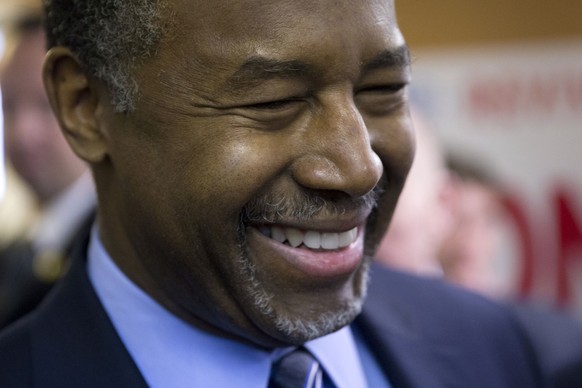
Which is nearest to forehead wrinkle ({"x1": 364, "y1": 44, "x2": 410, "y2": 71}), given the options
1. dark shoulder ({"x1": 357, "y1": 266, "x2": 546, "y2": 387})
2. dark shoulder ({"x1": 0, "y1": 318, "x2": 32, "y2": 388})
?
dark shoulder ({"x1": 357, "y1": 266, "x2": 546, "y2": 387})

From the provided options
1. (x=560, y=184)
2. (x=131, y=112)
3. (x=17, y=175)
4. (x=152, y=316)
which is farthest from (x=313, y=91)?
(x=560, y=184)

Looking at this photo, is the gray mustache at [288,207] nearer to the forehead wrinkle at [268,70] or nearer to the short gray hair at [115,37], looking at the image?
the forehead wrinkle at [268,70]

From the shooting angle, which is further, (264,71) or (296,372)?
(296,372)

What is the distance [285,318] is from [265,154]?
325 mm

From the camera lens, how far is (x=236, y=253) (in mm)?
1836

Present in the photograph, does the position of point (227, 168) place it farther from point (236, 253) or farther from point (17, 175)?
point (17, 175)

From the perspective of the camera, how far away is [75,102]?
204 centimetres

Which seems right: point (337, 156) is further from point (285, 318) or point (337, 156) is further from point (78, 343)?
point (78, 343)

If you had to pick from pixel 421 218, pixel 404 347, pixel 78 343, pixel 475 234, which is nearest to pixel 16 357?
pixel 78 343

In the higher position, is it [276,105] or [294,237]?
[276,105]

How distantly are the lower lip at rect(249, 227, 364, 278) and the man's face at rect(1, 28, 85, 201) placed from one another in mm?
2530

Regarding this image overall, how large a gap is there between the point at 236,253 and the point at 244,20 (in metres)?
0.44

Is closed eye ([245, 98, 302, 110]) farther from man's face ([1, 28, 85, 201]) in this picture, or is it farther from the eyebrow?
man's face ([1, 28, 85, 201])

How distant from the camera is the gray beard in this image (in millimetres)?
1844
